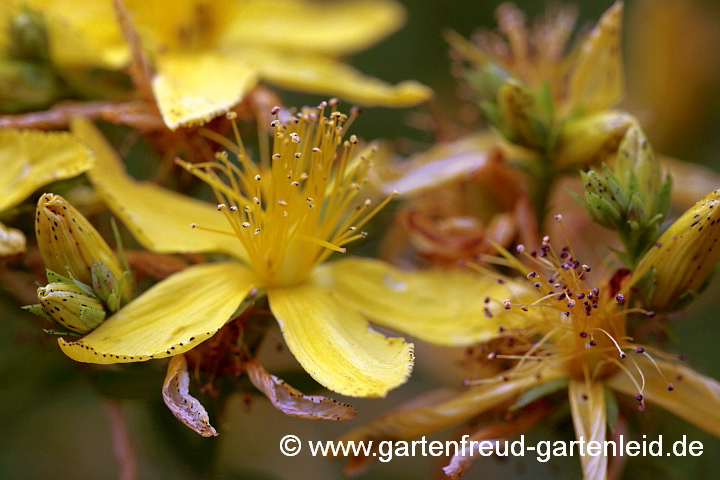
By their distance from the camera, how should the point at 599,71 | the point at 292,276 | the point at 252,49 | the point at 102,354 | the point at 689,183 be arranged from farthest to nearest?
1. the point at 252,49
2. the point at 689,183
3. the point at 599,71
4. the point at 292,276
5. the point at 102,354

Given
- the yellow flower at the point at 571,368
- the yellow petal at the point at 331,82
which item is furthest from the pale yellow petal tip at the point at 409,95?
the yellow flower at the point at 571,368

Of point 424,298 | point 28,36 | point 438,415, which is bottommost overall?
point 438,415

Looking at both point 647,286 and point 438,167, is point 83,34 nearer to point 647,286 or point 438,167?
point 438,167

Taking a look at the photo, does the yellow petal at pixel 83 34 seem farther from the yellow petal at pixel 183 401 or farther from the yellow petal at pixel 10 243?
the yellow petal at pixel 183 401

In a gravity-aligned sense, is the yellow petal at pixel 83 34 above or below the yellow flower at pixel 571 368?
above

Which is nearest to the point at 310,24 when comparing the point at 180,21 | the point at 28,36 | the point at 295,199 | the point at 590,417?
the point at 180,21

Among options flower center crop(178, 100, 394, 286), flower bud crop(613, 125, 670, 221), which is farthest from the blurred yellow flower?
flower center crop(178, 100, 394, 286)

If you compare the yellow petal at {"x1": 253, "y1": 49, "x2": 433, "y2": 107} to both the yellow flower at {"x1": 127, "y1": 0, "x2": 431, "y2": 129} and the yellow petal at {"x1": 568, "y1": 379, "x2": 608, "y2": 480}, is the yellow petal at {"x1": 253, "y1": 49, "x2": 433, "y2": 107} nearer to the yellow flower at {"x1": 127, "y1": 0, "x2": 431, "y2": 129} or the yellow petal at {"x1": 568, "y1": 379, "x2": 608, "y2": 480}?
the yellow flower at {"x1": 127, "y1": 0, "x2": 431, "y2": 129}
